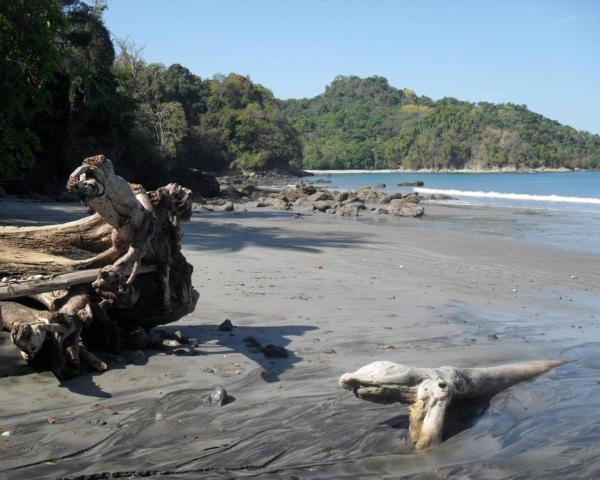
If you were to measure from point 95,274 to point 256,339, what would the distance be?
Answer: 1829 mm

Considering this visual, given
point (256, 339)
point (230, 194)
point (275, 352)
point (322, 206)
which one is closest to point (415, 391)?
point (275, 352)

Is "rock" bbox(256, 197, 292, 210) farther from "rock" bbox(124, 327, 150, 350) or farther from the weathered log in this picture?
the weathered log

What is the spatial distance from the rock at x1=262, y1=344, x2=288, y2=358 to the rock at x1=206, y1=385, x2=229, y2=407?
3.65 feet

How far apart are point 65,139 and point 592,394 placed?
27.1 m

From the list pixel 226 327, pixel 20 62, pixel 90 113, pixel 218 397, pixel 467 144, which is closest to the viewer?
pixel 218 397

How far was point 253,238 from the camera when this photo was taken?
1608cm

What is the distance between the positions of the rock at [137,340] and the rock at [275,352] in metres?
1.08

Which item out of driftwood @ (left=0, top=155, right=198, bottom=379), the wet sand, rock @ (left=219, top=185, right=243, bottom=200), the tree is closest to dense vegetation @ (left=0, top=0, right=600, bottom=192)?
the tree

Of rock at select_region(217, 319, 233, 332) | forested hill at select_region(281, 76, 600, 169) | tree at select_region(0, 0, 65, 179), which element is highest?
forested hill at select_region(281, 76, 600, 169)

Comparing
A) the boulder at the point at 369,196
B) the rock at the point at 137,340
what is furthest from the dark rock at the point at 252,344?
the boulder at the point at 369,196

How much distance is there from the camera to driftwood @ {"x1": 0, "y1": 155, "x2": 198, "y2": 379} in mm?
5156

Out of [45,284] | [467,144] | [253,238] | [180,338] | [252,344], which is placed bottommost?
[252,344]

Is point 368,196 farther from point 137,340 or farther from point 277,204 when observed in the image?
point 137,340

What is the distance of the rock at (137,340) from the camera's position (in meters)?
6.04
